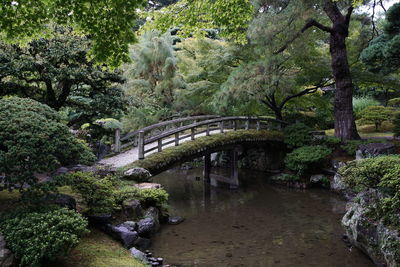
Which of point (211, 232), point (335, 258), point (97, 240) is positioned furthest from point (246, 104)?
point (97, 240)

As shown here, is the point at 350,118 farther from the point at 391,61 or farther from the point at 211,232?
the point at 211,232

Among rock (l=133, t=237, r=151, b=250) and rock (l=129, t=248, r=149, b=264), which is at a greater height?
rock (l=129, t=248, r=149, b=264)

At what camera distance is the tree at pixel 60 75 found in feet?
31.1

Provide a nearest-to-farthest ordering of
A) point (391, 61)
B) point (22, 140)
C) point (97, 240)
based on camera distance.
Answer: point (22, 140) < point (97, 240) < point (391, 61)

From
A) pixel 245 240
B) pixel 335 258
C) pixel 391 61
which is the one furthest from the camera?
pixel 391 61

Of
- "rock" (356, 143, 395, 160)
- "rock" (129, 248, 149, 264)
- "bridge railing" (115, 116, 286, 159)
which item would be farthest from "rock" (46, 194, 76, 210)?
"rock" (356, 143, 395, 160)

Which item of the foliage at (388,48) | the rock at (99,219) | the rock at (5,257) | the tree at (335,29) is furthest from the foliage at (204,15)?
the rock at (5,257)

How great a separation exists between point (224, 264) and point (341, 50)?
1180 centimetres

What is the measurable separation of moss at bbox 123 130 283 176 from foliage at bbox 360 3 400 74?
5876 mm

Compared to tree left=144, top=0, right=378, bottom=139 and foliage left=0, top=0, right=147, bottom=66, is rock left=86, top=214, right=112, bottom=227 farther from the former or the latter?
tree left=144, top=0, right=378, bottom=139

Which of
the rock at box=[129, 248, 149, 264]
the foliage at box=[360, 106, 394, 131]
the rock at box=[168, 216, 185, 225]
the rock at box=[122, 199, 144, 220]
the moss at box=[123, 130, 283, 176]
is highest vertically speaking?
the foliage at box=[360, 106, 394, 131]

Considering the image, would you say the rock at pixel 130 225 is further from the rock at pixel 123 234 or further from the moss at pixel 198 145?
the moss at pixel 198 145

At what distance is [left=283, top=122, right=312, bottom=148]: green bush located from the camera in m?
16.3

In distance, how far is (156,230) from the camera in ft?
29.7
